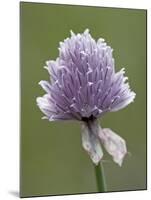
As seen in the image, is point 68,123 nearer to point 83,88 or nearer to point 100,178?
point 83,88

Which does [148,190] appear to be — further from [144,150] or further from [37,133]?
[37,133]

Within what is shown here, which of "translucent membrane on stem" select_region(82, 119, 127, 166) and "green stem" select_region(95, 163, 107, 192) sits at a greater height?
"translucent membrane on stem" select_region(82, 119, 127, 166)

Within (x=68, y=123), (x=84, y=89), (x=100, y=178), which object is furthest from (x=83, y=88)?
(x=100, y=178)

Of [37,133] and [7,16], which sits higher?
[7,16]

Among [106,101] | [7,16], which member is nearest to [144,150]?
[106,101]

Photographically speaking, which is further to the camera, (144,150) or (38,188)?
(144,150)
